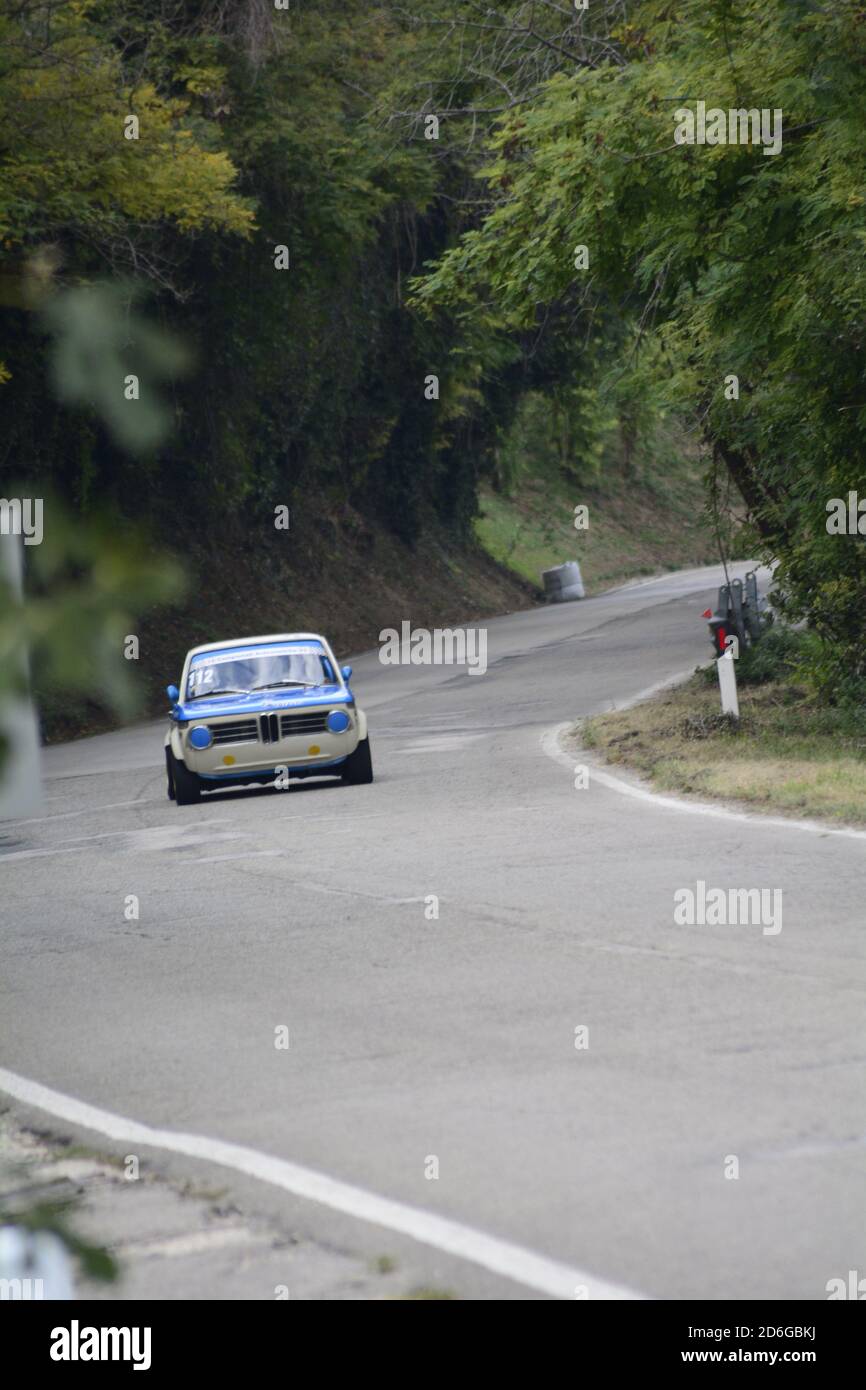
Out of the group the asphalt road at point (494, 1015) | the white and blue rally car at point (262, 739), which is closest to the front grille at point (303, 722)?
the white and blue rally car at point (262, 739)

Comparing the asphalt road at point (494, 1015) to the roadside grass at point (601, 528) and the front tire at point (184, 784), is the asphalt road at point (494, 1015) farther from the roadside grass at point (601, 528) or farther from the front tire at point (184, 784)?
the roadside grass at point (601, 528)

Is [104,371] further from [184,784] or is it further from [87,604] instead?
[184,784]

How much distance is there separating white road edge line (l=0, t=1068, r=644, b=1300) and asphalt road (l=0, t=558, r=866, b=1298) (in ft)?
0.18

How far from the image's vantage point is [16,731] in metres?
2.33

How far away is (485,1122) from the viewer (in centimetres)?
600

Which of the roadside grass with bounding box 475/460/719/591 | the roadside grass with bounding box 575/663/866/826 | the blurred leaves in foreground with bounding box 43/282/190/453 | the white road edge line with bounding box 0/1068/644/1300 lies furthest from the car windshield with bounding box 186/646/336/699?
the roadside grass with bounding box 475/460/719/591

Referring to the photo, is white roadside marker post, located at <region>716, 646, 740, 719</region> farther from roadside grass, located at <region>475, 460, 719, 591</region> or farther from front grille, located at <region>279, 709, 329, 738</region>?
roadside grass, located at <region>475, 460, 719, 591</region>

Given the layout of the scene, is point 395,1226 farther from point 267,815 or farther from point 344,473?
point 344,473

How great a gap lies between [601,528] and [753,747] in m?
54.4

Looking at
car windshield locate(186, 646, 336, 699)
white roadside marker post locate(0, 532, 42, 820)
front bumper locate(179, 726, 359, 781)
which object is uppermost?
white roadside marker post locate(0, 532, 42, 820)

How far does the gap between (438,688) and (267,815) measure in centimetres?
1381

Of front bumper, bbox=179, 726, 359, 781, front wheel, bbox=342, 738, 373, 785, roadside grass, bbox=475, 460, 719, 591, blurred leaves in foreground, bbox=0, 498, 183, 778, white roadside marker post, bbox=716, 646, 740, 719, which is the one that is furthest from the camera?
roadside grass, bbox=475, 460, 719, 591

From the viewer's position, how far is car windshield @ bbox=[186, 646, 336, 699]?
18375 mm
